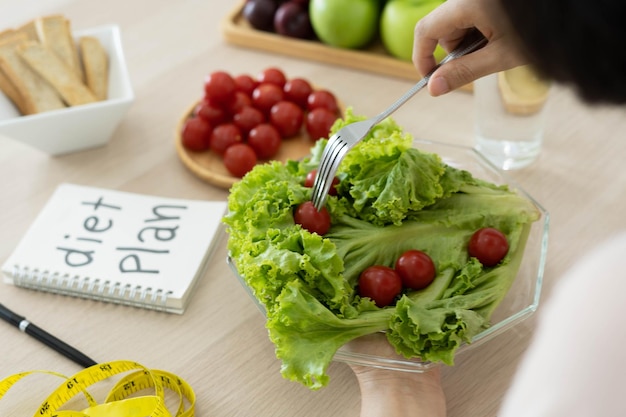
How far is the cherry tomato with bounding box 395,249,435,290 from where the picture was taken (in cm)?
106

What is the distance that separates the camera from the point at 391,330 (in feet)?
3.29

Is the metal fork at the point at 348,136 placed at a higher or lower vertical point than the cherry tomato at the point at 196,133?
higher

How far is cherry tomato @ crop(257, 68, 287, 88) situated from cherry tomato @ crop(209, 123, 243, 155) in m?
0.17

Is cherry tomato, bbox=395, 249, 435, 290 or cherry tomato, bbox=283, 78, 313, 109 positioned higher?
cherry tomato, bbox=395, 249, 435, 290

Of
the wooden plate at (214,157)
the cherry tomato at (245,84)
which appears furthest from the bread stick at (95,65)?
the cherry tomato at (245,84)

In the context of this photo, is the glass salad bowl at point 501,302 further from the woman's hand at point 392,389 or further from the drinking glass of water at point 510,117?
the drinking glass of water at point 510,117

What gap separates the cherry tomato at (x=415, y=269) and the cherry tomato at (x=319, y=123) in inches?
19.3

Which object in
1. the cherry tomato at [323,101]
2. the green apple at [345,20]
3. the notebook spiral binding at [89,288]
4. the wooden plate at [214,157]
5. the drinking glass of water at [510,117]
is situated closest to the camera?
the notebook spiral binding at [89,288]

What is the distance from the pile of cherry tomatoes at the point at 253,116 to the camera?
58.2 inches

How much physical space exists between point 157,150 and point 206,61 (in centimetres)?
34

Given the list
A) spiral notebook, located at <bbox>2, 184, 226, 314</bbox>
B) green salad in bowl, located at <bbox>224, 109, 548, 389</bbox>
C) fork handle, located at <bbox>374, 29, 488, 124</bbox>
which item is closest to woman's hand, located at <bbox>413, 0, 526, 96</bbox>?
fork handle, located at <bbox>374, 29, 488, 124</bbox>

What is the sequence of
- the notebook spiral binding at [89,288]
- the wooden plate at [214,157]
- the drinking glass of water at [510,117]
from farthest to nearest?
the wooden plate at [214,157]
the drinking glass of water at [510,117]
the notebook spiral binding at [89,288]

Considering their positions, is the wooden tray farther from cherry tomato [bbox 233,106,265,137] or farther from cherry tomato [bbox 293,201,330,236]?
cherry tomato [bbox 293,201,330,236]

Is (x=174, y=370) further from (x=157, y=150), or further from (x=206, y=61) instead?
(x=206, y=61)
